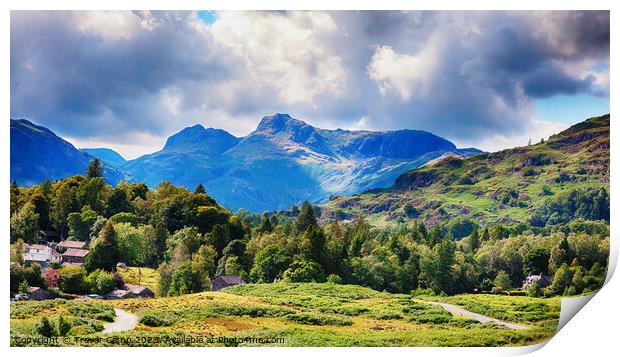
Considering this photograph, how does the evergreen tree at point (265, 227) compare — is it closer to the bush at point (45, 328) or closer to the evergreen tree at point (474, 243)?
the evergreen tree at point (474, 243)

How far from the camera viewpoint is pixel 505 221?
280 ft

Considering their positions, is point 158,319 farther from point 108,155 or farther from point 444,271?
point 444,271

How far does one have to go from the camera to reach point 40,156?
117ft

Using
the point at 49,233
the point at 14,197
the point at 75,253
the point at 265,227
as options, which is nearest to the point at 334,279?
the point at 265,227

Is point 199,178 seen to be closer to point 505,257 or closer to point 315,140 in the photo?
point 315,140

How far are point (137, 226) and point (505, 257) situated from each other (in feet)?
80.8

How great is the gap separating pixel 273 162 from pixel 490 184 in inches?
1332

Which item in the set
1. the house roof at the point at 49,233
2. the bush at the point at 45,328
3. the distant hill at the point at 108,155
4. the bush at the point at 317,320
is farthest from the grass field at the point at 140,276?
the bush at the point at 317,320

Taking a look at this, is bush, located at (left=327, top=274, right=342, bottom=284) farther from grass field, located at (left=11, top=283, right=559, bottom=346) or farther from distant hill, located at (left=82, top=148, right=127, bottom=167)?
distant hill, located at (left=82, top=148, right=127, bottom=167)

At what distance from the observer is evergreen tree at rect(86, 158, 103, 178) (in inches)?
1593

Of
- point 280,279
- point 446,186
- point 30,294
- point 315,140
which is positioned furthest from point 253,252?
point 446,186

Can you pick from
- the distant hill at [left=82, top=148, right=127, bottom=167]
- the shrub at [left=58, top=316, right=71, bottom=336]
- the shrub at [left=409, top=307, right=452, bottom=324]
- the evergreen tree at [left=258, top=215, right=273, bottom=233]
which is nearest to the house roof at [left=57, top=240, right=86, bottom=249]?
the distant hill at [left=82, top=148, right=127, bottom=167]

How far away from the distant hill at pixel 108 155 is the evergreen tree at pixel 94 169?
17.4 inches
